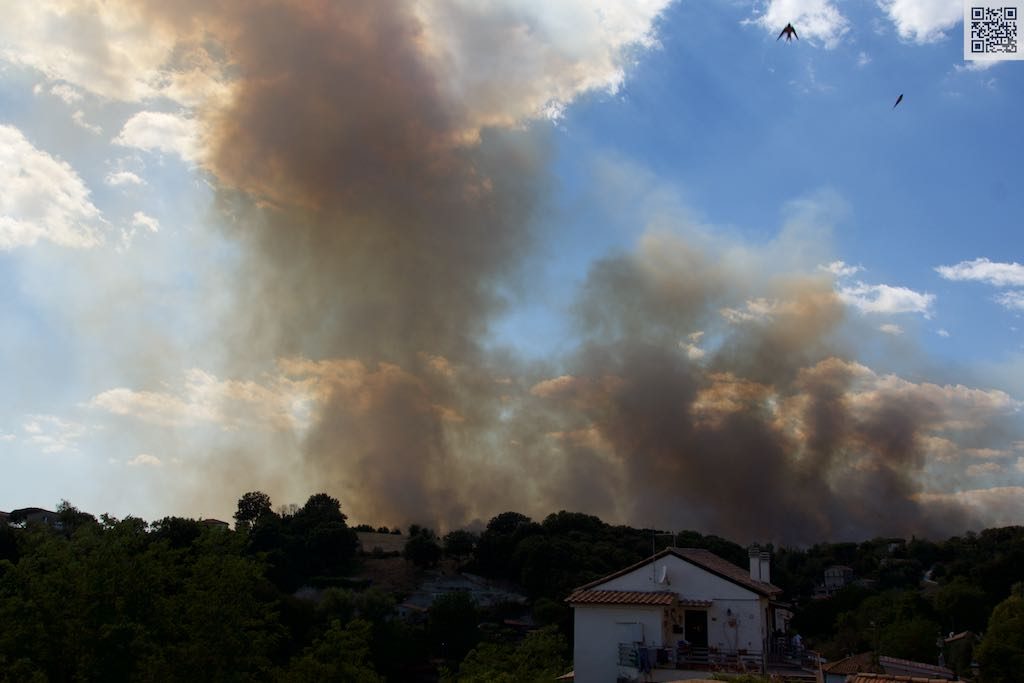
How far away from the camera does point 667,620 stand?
117 ft

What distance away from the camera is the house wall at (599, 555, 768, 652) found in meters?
35.8

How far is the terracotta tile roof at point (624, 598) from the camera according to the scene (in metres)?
35.3

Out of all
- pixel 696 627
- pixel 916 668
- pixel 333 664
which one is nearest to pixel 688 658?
pixel 696 627

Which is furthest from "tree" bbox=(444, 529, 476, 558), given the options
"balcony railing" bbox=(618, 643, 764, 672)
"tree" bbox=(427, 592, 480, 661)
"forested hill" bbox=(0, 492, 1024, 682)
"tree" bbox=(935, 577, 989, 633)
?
"balcony railing" bbox=(618, 643, 764, 672)

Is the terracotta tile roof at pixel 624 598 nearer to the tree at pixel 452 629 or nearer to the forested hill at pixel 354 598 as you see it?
the forested hill at pixel 354 598

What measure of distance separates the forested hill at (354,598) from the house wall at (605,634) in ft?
6.02

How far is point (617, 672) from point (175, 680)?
19.3 meters

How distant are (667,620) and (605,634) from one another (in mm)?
2783

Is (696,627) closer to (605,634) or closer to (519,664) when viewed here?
(605,634)

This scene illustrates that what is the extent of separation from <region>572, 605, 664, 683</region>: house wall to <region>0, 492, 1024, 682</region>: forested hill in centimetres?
183

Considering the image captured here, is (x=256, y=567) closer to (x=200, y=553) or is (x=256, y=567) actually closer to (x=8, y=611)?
(x=200, y=553)

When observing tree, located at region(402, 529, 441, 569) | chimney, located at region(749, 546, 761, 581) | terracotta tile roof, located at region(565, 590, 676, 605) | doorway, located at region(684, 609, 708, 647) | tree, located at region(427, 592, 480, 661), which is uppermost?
tree, located at region(402, 529, 441, 569)

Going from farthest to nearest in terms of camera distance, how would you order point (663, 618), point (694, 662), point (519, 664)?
point (663, 618) → point (519, 664) → point (694, 662)

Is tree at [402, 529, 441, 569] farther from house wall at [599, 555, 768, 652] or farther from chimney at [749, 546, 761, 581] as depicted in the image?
house wall at [599, 555, 768, 652]
